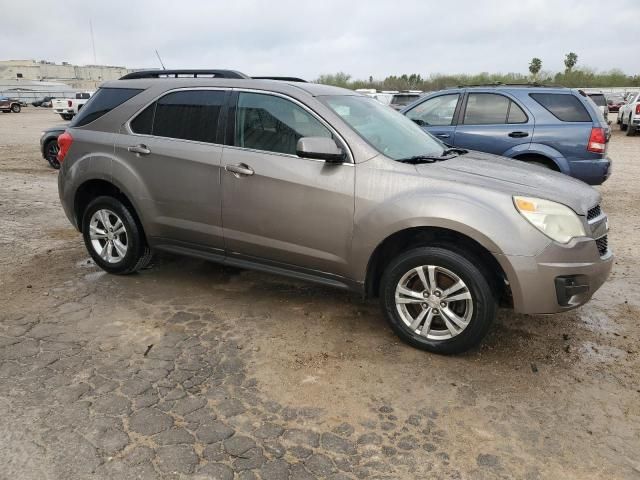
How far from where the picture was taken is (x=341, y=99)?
4227 millimetres

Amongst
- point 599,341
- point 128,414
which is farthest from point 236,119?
point 599,341

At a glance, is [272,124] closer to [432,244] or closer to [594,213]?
[432,244]

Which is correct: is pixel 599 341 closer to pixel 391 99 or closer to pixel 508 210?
pixel 508 210

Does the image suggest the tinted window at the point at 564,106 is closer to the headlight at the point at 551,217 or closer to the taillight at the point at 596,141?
the taillight at the point at 596,141

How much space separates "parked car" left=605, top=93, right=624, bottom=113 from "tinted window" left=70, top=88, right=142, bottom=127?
36.1 m

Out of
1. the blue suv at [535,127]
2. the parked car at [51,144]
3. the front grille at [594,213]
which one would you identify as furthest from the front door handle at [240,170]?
the parked car at [51,144]

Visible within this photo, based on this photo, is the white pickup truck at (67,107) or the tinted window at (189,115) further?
the white pickup truck at (67,107)

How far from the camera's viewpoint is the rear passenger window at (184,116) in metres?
4.25

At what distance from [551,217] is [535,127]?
4.25m

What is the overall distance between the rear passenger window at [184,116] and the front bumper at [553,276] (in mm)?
2479

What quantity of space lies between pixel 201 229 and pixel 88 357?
1312 millimetres

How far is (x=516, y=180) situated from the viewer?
3525mm

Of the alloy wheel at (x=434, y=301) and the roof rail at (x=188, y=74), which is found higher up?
the roof rail at (x=188, y=74)

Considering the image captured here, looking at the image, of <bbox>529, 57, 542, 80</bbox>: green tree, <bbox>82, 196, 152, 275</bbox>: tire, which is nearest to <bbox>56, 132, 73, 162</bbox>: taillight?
<bbox>82, 196, 152, 275</bbox>: tire
